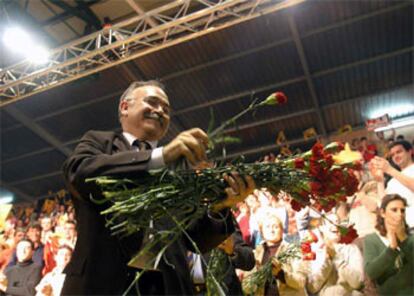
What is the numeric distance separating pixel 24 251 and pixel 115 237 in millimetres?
3197

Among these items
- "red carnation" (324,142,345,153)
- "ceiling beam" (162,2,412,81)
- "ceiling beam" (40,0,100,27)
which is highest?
"ceiling beam" (40,0,100,27)

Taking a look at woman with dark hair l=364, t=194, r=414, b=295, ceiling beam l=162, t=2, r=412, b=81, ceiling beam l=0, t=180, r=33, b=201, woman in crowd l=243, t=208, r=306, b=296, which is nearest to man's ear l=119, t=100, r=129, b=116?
woman in crowd l=243, t=208, r=306, b=296


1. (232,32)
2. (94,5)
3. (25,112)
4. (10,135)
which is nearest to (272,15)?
(232,32)

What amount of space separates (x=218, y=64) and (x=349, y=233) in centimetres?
507

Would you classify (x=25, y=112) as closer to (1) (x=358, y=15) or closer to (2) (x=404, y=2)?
(1) (x=358, y=15)

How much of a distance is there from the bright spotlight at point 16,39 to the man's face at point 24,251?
7.81 feet

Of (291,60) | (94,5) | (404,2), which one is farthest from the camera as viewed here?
(291,60)

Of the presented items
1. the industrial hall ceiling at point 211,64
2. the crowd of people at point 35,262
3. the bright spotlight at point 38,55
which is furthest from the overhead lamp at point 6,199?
the bright spotlight at point 38,55

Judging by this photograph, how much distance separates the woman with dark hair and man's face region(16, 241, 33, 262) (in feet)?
9.62

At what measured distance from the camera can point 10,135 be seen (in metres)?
7.32

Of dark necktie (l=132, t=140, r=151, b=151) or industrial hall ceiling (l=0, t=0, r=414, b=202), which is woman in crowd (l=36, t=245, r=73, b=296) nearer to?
industrial hall ceiling (l=0, t=0, r=414, b=202)

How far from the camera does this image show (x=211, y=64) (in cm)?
593

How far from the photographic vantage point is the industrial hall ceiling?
4879mm

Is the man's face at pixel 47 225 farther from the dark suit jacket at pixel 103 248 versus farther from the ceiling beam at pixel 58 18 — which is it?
the dark suit jacket at pixel 103 248
